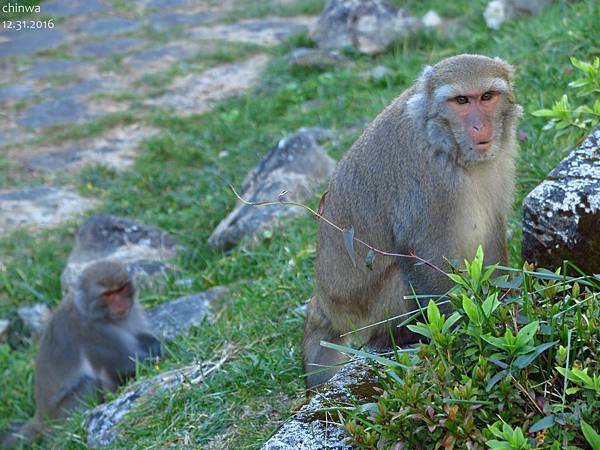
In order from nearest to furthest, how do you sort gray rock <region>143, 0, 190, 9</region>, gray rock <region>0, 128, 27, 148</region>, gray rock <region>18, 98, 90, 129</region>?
gray rock <region>0, 128, 27, 148</region> < gray rock <region>18, 98, 90, 129</region> < gray rock <region>143, 0, 190, 9</region>

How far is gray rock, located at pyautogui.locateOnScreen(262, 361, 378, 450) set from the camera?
2736mm

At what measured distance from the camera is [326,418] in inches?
111

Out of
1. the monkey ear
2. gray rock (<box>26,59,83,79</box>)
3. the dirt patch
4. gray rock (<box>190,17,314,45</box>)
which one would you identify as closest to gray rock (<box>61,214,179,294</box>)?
the dirt patch

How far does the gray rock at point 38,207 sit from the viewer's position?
8.58m

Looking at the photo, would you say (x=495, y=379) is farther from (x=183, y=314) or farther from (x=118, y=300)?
(x=118, y=300)

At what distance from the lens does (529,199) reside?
3.65 m

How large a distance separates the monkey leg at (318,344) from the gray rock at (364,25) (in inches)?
232

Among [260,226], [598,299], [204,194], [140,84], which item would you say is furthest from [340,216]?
[140,84]

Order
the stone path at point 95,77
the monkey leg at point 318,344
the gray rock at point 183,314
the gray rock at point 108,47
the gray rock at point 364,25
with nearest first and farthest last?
the monkey leg at point 318,344 < the gray rock at point 183,314 < the stone path at point 95,77 < the gray rock at point 364,25 < the gray rock at point 108,47

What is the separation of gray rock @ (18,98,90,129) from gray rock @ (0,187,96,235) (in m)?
1.44

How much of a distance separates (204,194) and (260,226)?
192cm

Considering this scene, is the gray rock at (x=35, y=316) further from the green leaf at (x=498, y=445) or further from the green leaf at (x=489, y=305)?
the green leaf at (x=498, y=445)

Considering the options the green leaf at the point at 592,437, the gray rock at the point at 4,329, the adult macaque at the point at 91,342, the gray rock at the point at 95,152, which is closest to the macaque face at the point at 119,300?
the adult macaque at the point at 91,342

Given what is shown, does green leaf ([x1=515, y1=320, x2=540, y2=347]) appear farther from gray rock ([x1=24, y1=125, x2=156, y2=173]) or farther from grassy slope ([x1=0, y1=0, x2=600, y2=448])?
gray rock ([x1=24, y1=125, x2=156, y2=173])
